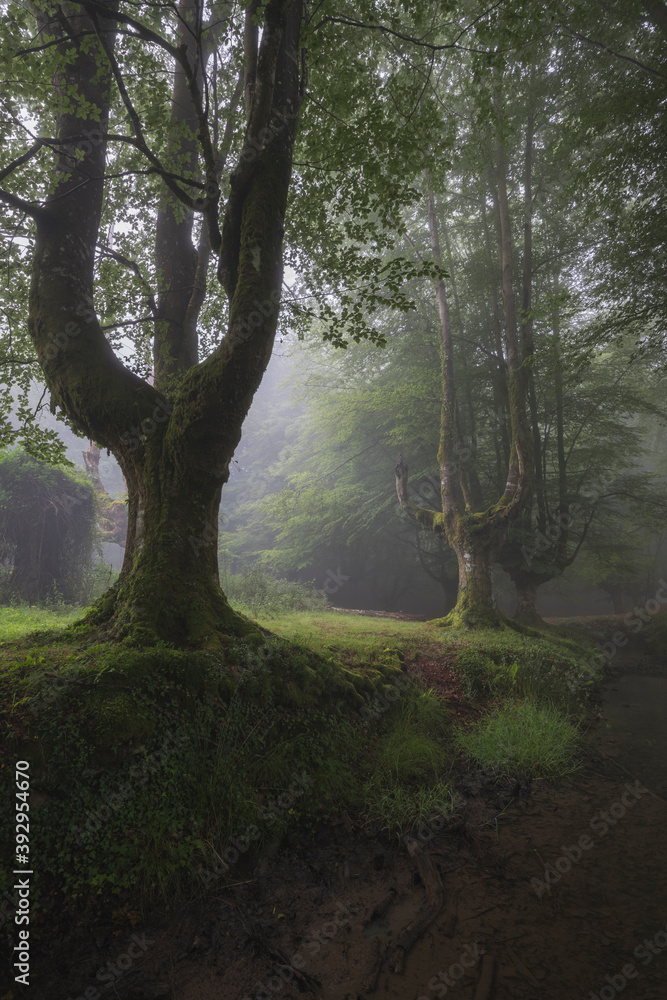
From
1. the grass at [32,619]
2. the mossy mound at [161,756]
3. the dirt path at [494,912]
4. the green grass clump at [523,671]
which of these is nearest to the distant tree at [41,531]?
the grass at [32,619]

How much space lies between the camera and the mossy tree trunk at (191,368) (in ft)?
13.8

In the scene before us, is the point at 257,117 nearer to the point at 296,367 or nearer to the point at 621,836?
the point at 621,836

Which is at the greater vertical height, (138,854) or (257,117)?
(257,117)

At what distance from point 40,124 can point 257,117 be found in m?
4.85

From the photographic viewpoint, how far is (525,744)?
4.67 meters

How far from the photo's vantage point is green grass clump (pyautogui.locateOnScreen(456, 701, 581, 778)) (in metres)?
4.45

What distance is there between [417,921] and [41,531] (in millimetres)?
14384

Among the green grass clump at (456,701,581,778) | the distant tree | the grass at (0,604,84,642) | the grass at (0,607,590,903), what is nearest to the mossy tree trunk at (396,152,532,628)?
the green grass clump at (456,701,581,778)

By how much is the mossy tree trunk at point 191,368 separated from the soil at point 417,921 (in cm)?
190

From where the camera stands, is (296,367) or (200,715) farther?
(296,367)

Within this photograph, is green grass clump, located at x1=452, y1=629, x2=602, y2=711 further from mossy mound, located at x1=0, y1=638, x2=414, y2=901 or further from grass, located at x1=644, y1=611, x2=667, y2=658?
grass, located at x1=644, y1=611, x2=667, y2=658

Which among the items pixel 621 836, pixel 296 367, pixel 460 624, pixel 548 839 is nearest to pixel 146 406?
pixel 548 839

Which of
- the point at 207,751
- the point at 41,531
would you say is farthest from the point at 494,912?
the point at 41,531

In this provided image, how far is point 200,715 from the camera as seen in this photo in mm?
3381
